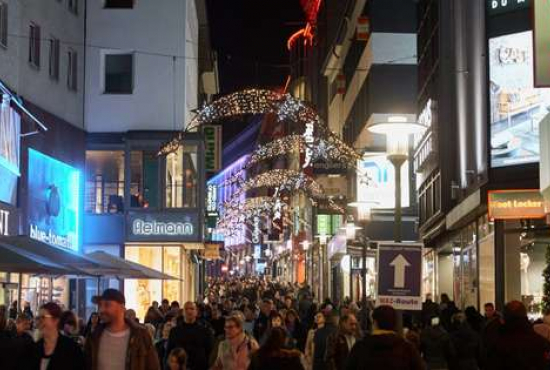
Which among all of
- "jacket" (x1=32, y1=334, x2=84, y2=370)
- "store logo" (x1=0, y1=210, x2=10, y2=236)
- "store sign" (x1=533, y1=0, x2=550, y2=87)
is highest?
"store sign" (x1=533, y1=0, x2=550, y2=87)

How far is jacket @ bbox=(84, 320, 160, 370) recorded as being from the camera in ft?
28.2

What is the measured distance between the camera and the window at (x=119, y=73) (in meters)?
41.4

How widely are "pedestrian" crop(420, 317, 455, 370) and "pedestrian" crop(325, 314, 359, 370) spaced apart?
1.45 m

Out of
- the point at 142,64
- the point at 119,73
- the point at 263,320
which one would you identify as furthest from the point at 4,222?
the point at 142,64

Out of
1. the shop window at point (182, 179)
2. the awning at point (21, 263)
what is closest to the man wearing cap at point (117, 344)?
A: the awning at point (21, 263)

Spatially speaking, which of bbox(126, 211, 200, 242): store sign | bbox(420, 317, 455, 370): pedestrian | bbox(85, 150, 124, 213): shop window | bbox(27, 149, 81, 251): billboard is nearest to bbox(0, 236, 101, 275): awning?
bbox(420, 317, 455, 370): pedestrian

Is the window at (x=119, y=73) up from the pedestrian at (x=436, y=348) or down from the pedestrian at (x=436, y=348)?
up

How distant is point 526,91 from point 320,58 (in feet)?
194

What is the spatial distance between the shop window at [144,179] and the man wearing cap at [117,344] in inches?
1245

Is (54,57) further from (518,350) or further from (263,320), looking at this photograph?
(518,350)

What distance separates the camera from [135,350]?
8.61 metres

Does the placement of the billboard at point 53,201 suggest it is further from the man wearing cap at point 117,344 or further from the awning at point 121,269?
the man wearing cap at point 117,344

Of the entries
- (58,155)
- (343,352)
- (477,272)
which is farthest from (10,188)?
(343,352)

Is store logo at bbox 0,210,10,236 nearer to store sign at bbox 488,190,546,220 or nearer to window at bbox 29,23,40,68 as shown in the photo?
window at bbox 29,23,40,68
